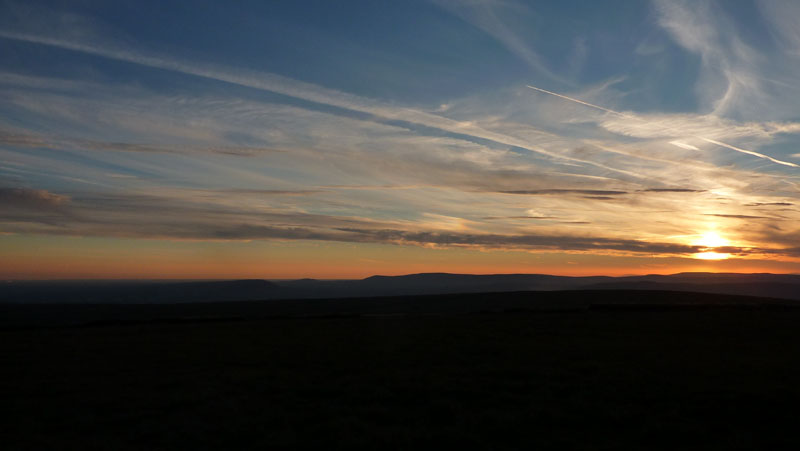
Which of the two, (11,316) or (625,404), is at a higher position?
(625,404)

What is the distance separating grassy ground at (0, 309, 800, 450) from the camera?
9914 millimetres

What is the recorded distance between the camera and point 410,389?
44.2 feet

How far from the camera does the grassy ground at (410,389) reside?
9.91 metres

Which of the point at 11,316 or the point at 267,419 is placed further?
the point at 11,316

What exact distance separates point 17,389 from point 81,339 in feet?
34.2

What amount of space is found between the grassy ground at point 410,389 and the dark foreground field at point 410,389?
6cm

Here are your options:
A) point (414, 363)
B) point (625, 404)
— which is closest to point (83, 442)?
point (414, 363)

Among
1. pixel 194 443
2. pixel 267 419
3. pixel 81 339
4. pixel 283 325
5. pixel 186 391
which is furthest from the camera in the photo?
pixel 283 325

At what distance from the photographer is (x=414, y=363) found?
55.7 feet

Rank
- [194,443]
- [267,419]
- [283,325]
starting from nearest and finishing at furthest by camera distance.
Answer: [194,443] → [267,419] → [283,325]

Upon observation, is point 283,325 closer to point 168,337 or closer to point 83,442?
point 168,337

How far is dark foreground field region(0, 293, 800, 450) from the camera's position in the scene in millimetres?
9914

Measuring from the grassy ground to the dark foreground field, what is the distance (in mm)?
63

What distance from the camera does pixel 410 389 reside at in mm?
13461
